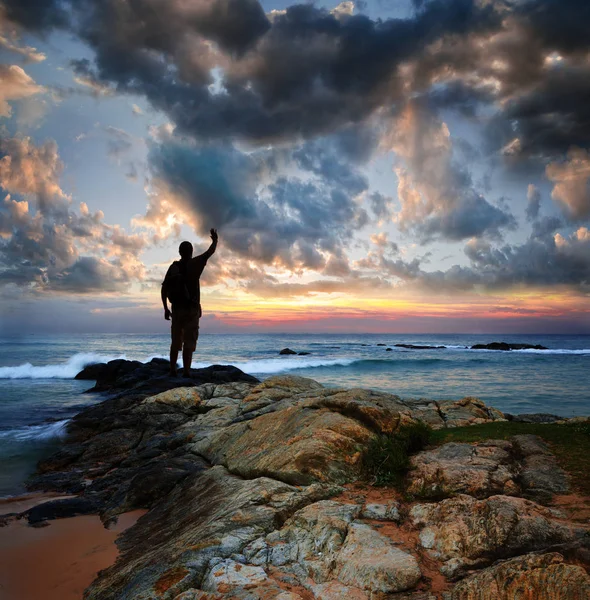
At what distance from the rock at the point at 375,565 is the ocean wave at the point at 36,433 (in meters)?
11.7

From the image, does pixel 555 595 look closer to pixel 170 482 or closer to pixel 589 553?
pixel 589 553

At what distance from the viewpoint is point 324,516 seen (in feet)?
14.2

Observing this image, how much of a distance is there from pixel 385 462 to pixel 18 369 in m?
41.7

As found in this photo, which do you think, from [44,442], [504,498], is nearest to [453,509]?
[504,498]

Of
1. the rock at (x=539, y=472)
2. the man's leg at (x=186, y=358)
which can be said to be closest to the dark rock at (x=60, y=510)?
the man's leg at (x=186, y=358)

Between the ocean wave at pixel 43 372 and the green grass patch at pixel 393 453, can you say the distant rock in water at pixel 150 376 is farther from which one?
the green grass patch at pixel 393 453

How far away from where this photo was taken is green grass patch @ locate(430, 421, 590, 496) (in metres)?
5.20

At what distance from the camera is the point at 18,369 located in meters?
37.1

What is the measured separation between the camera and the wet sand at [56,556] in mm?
4746

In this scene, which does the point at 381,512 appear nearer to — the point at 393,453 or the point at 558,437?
the point at 393,453

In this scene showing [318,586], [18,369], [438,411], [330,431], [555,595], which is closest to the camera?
[555,595]

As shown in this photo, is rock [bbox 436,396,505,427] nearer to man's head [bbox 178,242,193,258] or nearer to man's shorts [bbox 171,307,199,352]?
man's shorts [bbox 171,307,199,352]

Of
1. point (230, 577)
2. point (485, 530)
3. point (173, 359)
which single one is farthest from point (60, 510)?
point (173, 359)

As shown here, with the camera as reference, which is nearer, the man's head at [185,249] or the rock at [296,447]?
the rock at [296,447]
